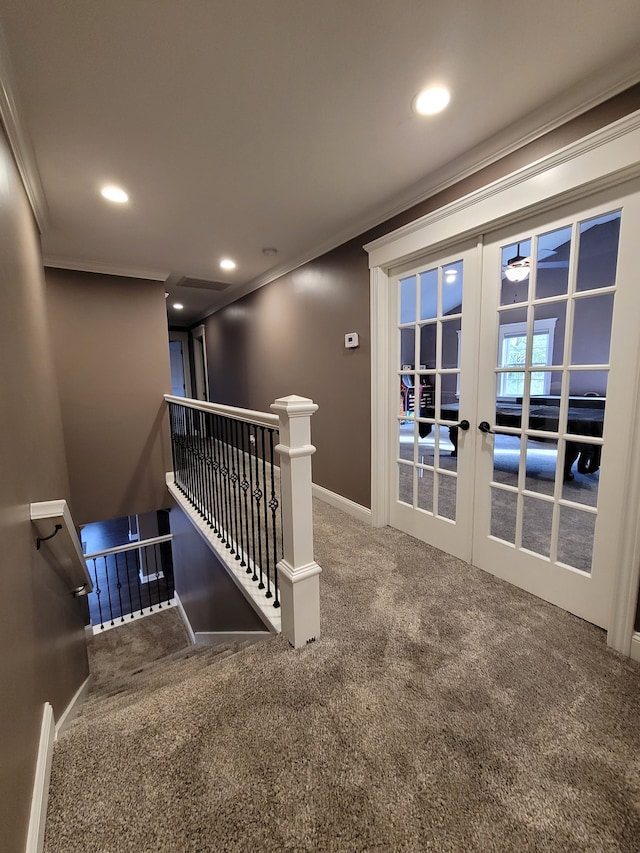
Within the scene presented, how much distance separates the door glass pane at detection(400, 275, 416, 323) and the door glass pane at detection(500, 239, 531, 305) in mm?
623

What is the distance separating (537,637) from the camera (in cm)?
164

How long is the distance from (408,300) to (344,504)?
1.74 m

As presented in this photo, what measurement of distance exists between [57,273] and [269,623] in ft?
12.6

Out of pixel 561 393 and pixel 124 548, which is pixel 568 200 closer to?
pixel 561 393

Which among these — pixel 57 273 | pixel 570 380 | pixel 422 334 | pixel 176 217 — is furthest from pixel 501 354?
pixel 57 273

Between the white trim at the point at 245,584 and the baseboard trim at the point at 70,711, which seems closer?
the baseboard trim at the point at 70,711

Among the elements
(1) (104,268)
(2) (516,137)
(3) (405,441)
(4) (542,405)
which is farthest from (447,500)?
(1) (104,268)

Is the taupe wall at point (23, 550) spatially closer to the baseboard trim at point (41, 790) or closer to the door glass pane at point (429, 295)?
the baseboard trim at point (41, 790)

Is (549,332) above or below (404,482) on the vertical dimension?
above

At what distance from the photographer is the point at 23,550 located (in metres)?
1.28

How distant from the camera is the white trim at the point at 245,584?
1.76m

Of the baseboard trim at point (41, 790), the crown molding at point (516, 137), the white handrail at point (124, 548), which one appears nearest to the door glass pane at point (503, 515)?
the crown molding at point (516, 137)

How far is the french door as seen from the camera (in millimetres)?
1597

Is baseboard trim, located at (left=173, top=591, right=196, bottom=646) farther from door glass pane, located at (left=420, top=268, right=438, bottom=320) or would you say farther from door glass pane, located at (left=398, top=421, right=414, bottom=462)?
door glass pane, located at (left=420, top=268, right=438, bottom=320)
